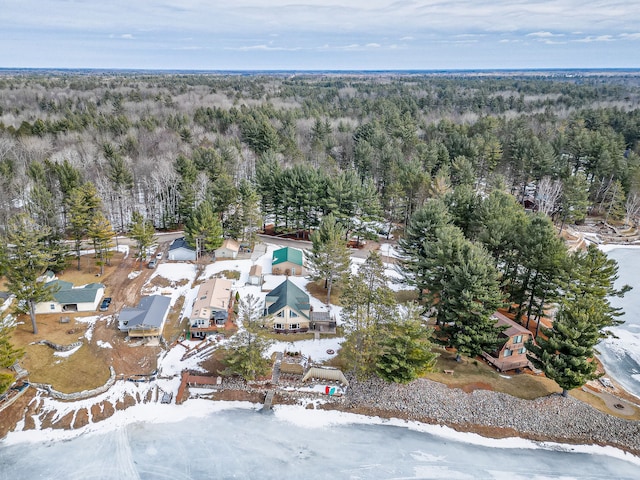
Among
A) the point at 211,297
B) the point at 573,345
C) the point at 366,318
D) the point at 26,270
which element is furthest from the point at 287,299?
the point at 573,345

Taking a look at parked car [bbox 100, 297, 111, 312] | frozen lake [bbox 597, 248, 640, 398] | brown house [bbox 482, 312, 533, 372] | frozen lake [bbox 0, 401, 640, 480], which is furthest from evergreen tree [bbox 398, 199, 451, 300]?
parked car [bbox 100, 297, 111, 312]

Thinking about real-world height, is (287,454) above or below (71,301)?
below

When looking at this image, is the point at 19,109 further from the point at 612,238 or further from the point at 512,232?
the point at 612,238

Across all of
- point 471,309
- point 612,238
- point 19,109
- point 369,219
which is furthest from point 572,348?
point 19,109

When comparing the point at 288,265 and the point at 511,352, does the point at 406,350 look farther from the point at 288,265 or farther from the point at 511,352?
the point at 288,265

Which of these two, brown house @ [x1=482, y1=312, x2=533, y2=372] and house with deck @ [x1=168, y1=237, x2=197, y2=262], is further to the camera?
house with deck @ [x1=168, y1=237, x2=197, y2=262]

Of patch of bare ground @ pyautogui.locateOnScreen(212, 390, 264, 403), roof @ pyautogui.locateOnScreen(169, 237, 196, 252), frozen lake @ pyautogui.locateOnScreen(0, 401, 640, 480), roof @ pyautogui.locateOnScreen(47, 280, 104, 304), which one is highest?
roof @ pyautogui.locateOnScreen(169, 237, 196, 252)

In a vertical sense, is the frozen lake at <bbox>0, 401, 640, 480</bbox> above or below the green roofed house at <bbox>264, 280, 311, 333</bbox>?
below

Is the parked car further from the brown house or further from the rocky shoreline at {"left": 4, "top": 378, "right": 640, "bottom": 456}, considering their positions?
the brown house
